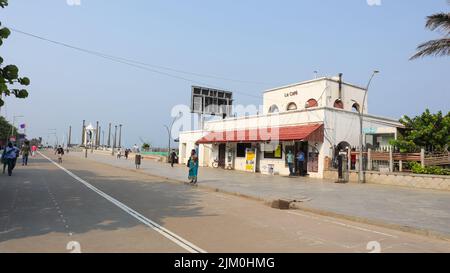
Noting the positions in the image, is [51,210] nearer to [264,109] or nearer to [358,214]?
[358,214]

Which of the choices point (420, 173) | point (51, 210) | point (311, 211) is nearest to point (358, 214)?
point (311, 211)

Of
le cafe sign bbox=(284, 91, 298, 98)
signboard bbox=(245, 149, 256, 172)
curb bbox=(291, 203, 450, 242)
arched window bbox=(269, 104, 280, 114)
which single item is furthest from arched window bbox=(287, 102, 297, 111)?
curb bbox=(291, 203, 450, 242)

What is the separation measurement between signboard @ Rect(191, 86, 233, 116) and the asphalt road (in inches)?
1230

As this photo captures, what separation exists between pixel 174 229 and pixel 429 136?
1855 cm

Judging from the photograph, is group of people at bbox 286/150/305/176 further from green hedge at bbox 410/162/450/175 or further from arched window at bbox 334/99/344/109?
green hedge at bbox 410/162/450/175

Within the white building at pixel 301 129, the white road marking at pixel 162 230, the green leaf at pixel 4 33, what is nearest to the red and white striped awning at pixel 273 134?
the white building at pixel 301 129

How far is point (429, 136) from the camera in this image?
2127 centimetres

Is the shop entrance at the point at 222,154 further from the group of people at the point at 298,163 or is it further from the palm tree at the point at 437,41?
the palm tree at the point at 437,41

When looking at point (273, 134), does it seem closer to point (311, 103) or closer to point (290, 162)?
point (290, 162)

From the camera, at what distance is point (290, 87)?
102 feet

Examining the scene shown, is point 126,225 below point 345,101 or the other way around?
below

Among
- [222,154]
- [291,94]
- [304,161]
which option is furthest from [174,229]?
[222,154]

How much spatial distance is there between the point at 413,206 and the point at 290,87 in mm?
20093

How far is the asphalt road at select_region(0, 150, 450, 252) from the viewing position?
21.1 ft
